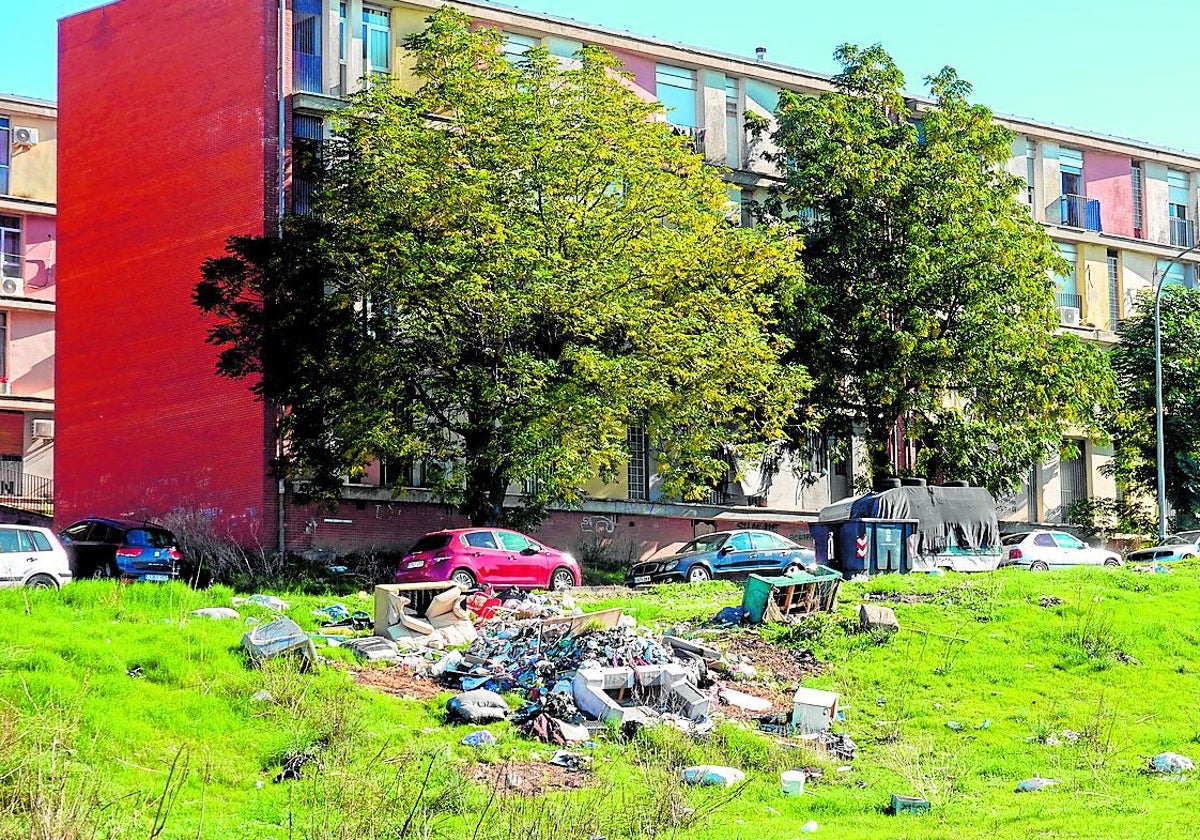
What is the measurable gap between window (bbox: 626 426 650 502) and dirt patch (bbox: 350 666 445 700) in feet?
75.2

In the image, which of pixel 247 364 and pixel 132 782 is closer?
pixel 132 782

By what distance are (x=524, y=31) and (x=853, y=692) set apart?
26508 millimetres

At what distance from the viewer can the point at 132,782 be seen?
14.0 meters

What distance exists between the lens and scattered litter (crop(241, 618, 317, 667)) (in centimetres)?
1830

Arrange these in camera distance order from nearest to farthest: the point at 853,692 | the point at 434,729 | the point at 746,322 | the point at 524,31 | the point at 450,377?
the point at 434,729
the point at 853,692
the point at 450,377
the point at 746,322
the point at 524,31

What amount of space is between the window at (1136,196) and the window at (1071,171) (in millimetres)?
2656

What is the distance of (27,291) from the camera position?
47906 mm

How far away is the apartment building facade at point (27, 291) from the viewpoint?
153 ft

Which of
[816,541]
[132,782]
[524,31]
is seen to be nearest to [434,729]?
[132,782]

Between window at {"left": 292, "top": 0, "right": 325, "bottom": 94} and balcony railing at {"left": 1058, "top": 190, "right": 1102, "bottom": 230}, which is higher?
window at {"left": 292, "top": 0, "right": 325, "bottom": 94}

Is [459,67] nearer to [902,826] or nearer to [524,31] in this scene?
Answer: [524,31]

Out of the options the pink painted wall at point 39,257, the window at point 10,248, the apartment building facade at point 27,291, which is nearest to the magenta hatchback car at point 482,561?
the apartment building facade at point 27,291

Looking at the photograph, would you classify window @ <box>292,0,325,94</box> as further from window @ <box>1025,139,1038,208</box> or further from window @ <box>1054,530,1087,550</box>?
window @ <box>1025,139,1038,208</box>

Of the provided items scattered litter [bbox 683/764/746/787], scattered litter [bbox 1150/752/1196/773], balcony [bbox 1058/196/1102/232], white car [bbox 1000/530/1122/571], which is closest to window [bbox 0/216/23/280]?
white car [bbox 1000/530/1122/571]
